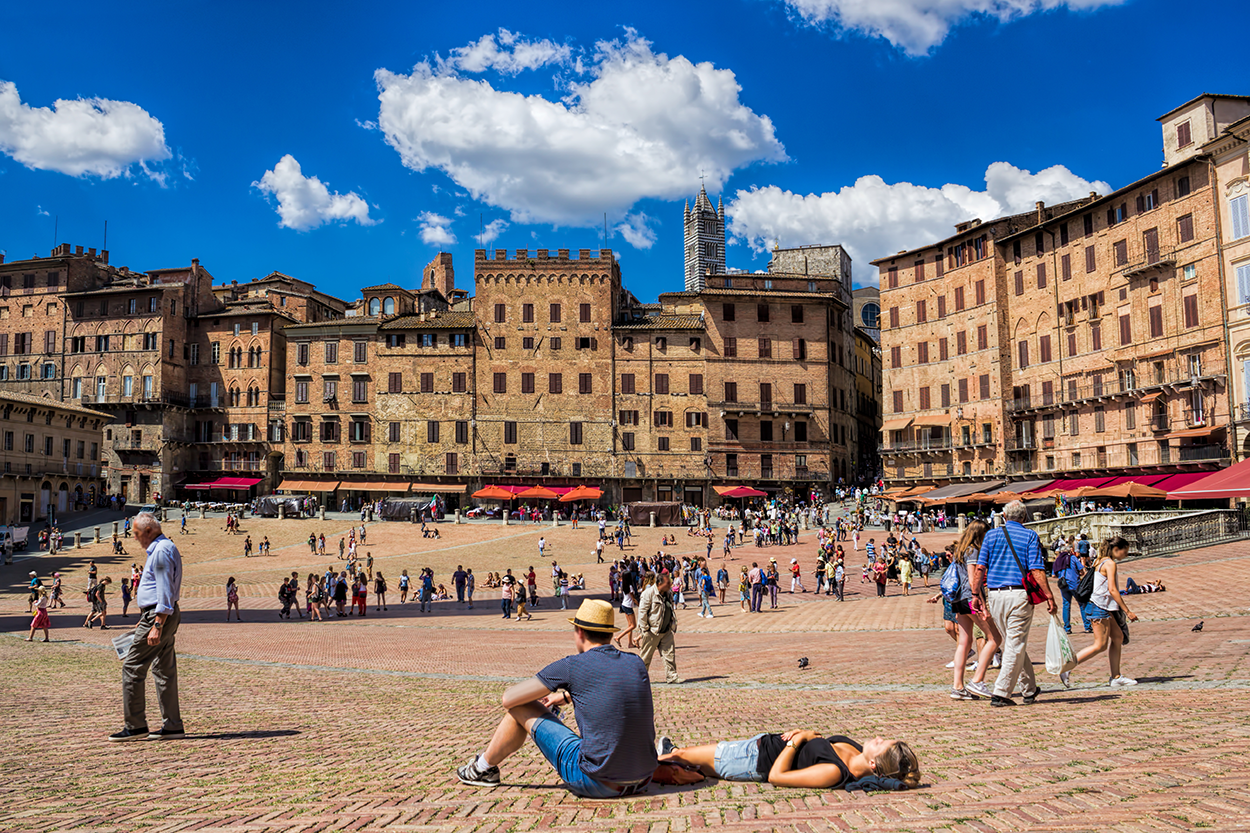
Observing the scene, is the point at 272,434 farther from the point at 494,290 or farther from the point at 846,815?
the point at 846,815

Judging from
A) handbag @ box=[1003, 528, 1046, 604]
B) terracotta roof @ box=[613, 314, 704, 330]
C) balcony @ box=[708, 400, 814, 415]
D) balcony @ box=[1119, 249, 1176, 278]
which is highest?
terracotta roof @ box=[613, 314, 704, 330]

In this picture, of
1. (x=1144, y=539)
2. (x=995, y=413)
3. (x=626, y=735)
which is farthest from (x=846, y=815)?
(x=995, y=413)

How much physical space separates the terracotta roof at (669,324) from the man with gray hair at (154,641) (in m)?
56.8

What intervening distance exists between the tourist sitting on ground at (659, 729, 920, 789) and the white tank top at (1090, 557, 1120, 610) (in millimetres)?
4393

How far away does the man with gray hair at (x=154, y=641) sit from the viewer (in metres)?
6.74

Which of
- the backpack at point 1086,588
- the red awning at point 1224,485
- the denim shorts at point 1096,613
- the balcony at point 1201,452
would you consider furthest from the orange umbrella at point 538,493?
the denim shorts at point 1096,613

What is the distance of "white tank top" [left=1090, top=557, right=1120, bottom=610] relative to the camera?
8422 mm

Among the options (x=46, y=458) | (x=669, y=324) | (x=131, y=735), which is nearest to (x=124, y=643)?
(x=131, y=735)

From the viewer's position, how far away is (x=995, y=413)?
5162cm

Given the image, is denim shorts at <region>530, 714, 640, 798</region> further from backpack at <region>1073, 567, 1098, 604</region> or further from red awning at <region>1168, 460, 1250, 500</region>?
red awning at <region>1168, 460, 1250, 500</region>

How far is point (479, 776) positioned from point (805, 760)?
6.33 feet

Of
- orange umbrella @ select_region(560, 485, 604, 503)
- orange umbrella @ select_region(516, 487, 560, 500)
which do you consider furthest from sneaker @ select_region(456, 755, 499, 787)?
orange umbrella @ select_region(516, 487, 560, 500)

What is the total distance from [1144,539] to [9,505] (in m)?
57.9

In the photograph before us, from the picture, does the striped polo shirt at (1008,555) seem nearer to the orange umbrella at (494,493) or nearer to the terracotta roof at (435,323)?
the orange umbrella at (494,493)
